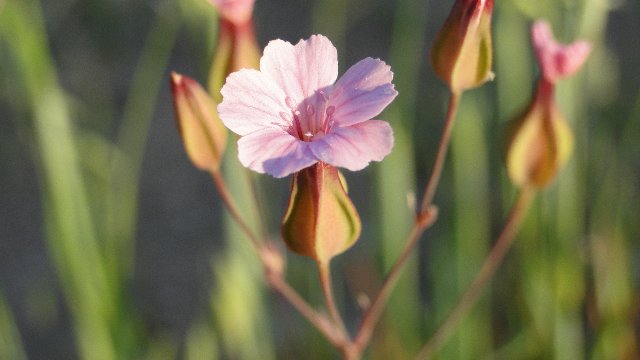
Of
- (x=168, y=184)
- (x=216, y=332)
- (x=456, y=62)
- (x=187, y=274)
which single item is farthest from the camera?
(x=168, y=184)

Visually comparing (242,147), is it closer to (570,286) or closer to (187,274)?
(570,286)

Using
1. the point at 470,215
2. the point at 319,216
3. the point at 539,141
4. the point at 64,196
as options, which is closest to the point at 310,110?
the point at 319,216

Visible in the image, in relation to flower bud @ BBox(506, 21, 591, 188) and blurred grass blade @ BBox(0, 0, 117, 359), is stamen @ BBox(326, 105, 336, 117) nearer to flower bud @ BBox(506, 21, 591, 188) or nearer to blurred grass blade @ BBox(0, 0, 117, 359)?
flower bud @ BBox(506, 21, 591, 188)

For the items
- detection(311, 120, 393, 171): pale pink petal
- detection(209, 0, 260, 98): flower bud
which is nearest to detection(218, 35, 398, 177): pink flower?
detection(311, 120, 393, 171): pale pink petal

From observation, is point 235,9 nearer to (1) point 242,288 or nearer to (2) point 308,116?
(2) point 308,116

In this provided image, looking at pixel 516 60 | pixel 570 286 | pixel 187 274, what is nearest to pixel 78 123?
pixel 187 274
